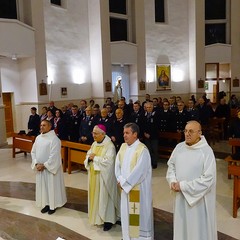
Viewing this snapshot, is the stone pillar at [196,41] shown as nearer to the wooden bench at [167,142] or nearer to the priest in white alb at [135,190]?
the wooden bench at [167,142]

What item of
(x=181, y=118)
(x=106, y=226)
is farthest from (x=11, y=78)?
(x=106, y=226)

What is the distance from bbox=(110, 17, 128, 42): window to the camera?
16.9m

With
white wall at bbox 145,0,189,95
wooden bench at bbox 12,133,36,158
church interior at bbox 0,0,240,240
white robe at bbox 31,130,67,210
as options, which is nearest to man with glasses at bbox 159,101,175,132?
church interior at bbox 0,0,240,240

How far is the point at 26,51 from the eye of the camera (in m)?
12.6

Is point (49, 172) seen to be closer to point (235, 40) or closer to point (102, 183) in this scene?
point (102, 183)

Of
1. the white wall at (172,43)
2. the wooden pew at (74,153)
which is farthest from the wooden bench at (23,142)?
the white wall at (172,43)

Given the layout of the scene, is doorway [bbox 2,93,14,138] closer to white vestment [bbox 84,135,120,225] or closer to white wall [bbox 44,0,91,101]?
white wall [bbox 44,0,91,101]

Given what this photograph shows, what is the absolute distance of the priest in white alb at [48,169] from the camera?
5410mm

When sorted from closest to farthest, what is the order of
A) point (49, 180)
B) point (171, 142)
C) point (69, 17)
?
point (49, 180) → point (171, 142) → point (69, 17)

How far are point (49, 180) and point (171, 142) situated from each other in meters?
4.57

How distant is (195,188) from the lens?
3533 mm

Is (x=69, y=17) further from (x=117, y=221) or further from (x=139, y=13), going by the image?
(x=117, y=221)

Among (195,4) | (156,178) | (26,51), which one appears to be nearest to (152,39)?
(195,4)

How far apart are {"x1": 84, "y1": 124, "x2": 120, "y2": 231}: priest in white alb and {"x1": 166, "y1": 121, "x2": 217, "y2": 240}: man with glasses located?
4.29ft
